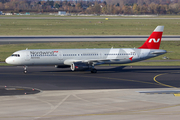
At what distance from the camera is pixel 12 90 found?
1352 inches

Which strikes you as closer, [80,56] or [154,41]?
[80,56]

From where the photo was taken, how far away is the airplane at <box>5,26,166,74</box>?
152 ft

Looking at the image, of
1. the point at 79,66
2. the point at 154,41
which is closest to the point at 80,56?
the point at 79,66

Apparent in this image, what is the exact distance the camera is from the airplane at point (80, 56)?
152 ft

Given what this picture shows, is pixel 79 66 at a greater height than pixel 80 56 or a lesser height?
lesser

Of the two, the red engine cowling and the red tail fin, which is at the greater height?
the red tail fin

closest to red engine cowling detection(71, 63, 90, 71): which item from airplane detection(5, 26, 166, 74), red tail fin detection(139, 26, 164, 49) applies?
airplane detection(5, 26, 166, 74)

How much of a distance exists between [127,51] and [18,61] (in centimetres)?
1967

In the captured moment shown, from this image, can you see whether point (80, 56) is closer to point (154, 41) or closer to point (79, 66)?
point (79, 66)

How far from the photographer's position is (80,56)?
48.0 metres

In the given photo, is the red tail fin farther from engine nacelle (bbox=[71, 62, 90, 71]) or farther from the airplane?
engine nacelle (bbox=[71, 62, 90, 71])

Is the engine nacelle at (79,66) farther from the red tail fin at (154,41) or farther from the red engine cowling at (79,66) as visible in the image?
the red tail fin at (154,41)

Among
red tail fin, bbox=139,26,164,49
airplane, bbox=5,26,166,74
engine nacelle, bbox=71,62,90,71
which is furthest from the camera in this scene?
red tail fin, bbox=139,26,164,49

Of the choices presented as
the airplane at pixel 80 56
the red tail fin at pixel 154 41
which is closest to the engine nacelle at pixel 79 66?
the airplane at pixel 80 56
